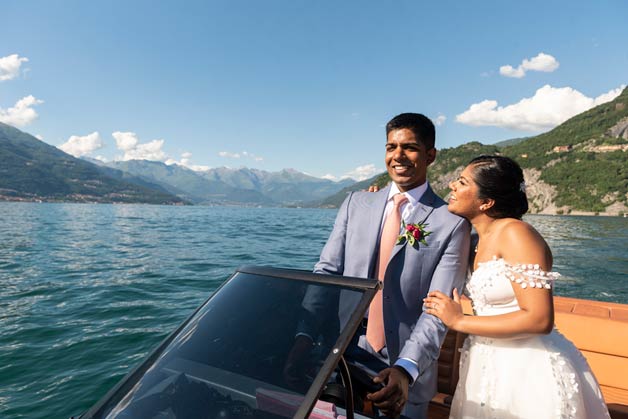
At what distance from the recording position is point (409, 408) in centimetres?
199

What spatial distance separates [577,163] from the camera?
10525 cm

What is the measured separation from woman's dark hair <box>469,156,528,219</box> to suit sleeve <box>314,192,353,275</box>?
89 cm

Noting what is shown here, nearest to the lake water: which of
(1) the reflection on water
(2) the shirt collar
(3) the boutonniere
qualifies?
(1) the reflection on water

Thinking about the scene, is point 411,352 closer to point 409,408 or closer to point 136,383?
point 409,408

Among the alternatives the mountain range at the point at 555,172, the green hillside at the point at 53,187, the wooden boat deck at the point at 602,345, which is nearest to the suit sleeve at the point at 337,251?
the wooden boat deck at the point at 602,345

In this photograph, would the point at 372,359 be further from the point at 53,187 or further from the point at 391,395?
the point at 53,187

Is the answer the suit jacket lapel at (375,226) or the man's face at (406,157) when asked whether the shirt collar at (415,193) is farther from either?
the suit jacket lapel at (375,226)

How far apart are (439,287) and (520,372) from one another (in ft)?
1.85

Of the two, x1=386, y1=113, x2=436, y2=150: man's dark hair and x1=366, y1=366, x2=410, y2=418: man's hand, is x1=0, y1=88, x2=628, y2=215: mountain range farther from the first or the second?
x1=366, y1=366, x2=410, y2=418: man's hand

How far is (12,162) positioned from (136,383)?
240m

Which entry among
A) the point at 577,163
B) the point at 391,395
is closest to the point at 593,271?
the point at 391,395

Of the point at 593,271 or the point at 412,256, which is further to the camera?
the point at 593,271

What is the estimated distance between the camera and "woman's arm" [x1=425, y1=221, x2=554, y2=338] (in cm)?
162

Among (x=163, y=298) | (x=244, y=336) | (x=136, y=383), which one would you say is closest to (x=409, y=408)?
(x=244, y=336)
